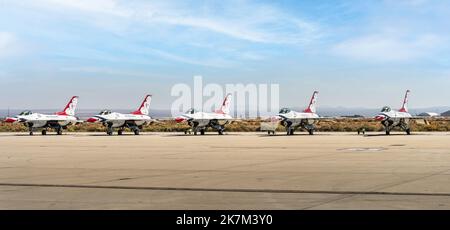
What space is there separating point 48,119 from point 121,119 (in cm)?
968

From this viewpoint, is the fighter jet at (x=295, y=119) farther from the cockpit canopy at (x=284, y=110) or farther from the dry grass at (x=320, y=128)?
the dry grass at (x=320, y=128)

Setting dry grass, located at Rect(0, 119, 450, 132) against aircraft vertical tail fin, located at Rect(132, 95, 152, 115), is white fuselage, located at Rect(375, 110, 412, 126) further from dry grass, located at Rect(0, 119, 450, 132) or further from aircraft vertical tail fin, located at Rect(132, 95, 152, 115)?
aircraft vertical tail fin, located at Rect(132, 95, 152, 115)

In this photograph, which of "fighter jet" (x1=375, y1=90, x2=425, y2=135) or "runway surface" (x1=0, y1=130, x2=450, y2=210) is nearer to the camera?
"runway surface" (x1=0, y1=130, x2=450, y2=210)

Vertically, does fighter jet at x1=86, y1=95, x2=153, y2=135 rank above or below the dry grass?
above

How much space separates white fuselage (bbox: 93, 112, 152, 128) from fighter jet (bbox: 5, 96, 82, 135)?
733cm

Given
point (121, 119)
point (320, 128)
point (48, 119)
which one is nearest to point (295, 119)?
point (121, 119)

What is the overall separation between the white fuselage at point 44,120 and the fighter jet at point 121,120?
6306 millimetres

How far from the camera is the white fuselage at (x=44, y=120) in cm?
6469

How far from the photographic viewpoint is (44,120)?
219ft

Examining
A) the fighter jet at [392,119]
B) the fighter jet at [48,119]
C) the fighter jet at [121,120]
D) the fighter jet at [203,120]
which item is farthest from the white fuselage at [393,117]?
the fighter jet at [48,119]

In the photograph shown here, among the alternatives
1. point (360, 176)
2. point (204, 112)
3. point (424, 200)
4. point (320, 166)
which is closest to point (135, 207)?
point (424, 200)

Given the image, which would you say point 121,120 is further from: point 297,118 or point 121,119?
point 297,118

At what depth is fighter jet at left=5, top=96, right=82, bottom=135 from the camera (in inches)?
2559

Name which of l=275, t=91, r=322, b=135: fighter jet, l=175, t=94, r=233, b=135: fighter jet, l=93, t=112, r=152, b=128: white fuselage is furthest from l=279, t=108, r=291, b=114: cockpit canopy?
l=93, t=112, r=152, b=128: white fuselage
